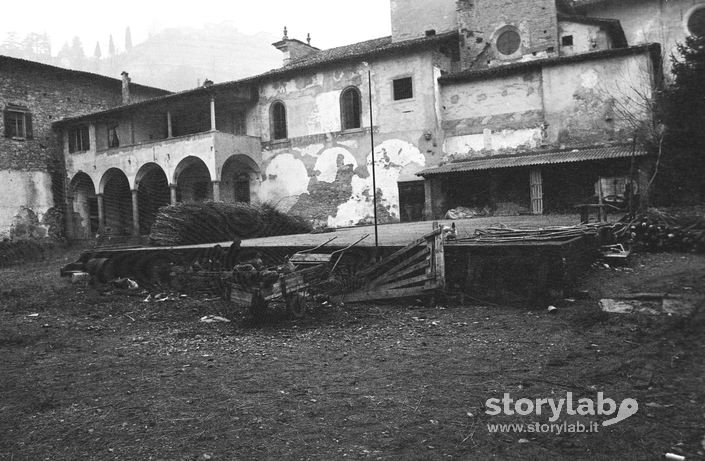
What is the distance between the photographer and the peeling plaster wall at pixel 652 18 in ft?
75.7

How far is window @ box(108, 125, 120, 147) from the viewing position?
2620 centimetres

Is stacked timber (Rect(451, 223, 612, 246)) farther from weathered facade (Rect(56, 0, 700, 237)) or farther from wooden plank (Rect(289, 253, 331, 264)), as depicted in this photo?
weathered facade (Rect(56, 0, 700, 237))

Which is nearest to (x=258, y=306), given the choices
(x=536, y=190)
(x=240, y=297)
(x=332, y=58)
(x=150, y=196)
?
(x=240, y=297)

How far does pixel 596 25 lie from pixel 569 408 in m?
20.0

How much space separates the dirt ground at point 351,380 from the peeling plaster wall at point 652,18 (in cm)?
1957

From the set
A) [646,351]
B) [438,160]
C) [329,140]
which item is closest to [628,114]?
[438,160]

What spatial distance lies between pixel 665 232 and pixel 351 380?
28.6 feet

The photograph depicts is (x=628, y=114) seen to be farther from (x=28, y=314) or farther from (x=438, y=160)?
(x=28, y=314)

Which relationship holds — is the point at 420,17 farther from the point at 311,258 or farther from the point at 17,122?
the point at 17,122

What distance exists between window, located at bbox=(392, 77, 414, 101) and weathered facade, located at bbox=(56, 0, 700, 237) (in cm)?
4

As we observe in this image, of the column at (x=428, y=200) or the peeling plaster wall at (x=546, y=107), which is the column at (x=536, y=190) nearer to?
the peeling plaster wall at (x=546, y=107)

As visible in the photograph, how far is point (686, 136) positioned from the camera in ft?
46.0

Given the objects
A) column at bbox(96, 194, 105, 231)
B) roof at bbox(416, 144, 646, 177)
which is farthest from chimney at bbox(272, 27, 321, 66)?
roof at bbox(416, 144, 646, 177)

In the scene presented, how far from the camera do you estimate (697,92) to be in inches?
557
